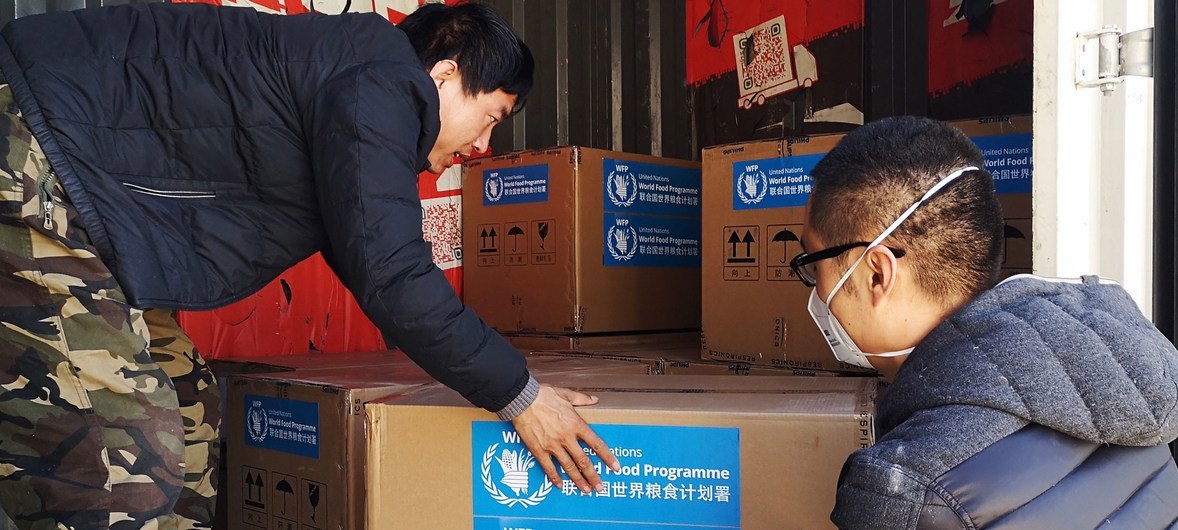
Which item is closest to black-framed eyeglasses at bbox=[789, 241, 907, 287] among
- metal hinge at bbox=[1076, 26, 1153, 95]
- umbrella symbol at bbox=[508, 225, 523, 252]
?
metal hinge at bbox=[1076, 26, 1153, 95]

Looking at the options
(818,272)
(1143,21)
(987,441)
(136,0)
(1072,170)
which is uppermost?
(136,0)

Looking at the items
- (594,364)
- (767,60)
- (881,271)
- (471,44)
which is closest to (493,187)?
(594,364)

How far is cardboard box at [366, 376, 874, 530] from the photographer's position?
125cm

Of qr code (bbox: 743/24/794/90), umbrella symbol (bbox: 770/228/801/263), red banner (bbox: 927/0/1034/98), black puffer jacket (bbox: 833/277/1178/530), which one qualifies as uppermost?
qr code (bbox: 743/24/794/90)

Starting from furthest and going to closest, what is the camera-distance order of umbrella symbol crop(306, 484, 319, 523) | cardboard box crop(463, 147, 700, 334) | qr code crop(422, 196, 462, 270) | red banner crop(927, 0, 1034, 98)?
qr code crop(422, 196, 462, 270)
cardboard box crop(463, 147, 700, 334)
red banner crop(927, 0, 1034, 98)
umbrella symbol crop(306, 484, 319, 523)

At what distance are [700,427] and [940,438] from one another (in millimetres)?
548

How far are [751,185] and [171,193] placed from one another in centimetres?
121

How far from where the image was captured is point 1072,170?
132 centimetres

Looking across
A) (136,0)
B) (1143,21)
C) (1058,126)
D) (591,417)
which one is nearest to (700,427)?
(591,417)

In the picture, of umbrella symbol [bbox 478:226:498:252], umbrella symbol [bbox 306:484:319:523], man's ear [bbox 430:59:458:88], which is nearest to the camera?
man's ear [bbox 430:59:458:88]

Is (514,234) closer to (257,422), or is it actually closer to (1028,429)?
(257,422)

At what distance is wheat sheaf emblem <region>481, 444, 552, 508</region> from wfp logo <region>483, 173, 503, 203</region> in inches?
60.5

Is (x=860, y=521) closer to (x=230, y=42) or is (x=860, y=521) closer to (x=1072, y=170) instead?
(x=1072, y=170)

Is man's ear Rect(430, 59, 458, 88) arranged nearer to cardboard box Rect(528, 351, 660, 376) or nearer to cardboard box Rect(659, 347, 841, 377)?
cardboard box Rect(528, 351, 660, 376)
